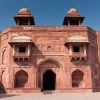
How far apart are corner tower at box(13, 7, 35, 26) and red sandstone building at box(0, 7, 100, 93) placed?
6.90 ft

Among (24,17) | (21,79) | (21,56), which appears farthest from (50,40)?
(21,79)

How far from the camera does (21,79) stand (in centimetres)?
1619

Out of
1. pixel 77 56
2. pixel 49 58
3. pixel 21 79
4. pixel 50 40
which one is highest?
pixel 50 40

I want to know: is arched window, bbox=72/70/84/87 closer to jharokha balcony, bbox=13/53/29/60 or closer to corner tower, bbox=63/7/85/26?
jharokha balcony, bbox=13/53/29/60

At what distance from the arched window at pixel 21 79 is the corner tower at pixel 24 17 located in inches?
205

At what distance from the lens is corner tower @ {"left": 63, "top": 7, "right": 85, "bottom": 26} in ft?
62.1

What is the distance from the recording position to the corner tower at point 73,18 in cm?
1894

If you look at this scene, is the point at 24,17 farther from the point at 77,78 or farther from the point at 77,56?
the point at 77,78

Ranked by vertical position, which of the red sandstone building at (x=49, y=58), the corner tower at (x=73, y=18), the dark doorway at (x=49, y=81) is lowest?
the dark doorway at (x=49, y=81)

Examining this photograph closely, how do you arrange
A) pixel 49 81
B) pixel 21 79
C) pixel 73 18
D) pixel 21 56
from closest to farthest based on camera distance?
pixel 21 56, pixel 21 79, pixel 49 81, pixel 73 18

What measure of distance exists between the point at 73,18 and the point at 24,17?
5.08 m

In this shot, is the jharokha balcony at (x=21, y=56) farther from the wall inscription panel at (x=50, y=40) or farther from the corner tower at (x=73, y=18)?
the corner tower at (x=73, y=18)

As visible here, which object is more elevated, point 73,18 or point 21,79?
point 73,18

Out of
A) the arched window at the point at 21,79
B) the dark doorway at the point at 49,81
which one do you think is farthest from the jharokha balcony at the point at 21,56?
the dark doorway at the point at 49,81
